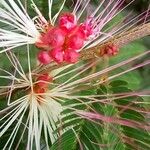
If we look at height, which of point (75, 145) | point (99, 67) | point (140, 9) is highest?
point (140, 9)

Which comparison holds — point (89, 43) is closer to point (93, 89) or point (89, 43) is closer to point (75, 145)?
point (93, 89)

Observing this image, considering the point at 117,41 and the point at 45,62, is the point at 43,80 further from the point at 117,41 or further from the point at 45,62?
the point at 117,41

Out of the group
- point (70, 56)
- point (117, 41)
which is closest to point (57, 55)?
point (70, 56)

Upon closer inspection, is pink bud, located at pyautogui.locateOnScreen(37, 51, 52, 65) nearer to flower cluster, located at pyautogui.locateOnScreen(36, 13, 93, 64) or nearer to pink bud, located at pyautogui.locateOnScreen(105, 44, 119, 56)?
flower cluster, located at pyautogui.locateOnScreen(36, 13, 93, 64)

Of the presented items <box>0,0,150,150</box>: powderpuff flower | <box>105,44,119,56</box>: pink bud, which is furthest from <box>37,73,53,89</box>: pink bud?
<box>105,44,119,56</box>: pink bud

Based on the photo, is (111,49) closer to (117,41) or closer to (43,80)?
(117,41)

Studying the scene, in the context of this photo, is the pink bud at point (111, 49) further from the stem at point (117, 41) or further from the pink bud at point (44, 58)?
the pink bud at point (44, 58)

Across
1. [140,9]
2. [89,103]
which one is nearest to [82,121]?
[89,103]
